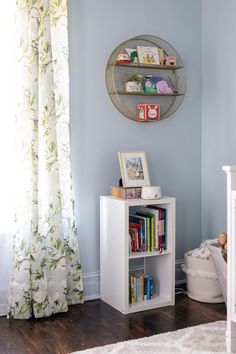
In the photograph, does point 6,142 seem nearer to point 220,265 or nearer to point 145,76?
point 145,76

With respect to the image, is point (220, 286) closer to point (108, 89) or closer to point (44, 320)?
point (44, 320)

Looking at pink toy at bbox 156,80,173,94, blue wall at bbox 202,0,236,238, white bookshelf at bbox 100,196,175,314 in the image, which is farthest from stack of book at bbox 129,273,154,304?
pink toy at bbox 156,80,173,94

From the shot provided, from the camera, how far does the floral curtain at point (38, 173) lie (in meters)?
3.21

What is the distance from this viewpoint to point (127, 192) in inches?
134

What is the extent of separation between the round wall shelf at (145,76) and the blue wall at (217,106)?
25cm

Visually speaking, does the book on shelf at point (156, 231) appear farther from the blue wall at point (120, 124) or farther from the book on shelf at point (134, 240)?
the blue wall at point (120, 124)

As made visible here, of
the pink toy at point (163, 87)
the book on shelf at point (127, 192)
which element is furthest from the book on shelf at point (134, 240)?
the pink toy at point (163, 87)

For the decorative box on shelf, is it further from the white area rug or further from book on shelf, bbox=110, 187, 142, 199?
the white area rug

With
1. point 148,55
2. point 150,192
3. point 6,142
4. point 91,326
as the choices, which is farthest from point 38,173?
point 148,55

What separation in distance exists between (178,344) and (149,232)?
0.85 m

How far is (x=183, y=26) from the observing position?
3961 millimetres

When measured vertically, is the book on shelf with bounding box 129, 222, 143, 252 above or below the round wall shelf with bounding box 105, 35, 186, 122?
below

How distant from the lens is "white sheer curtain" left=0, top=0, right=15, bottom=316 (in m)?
3.25

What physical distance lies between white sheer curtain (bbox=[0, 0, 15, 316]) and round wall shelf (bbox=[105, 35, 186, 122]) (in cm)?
71
